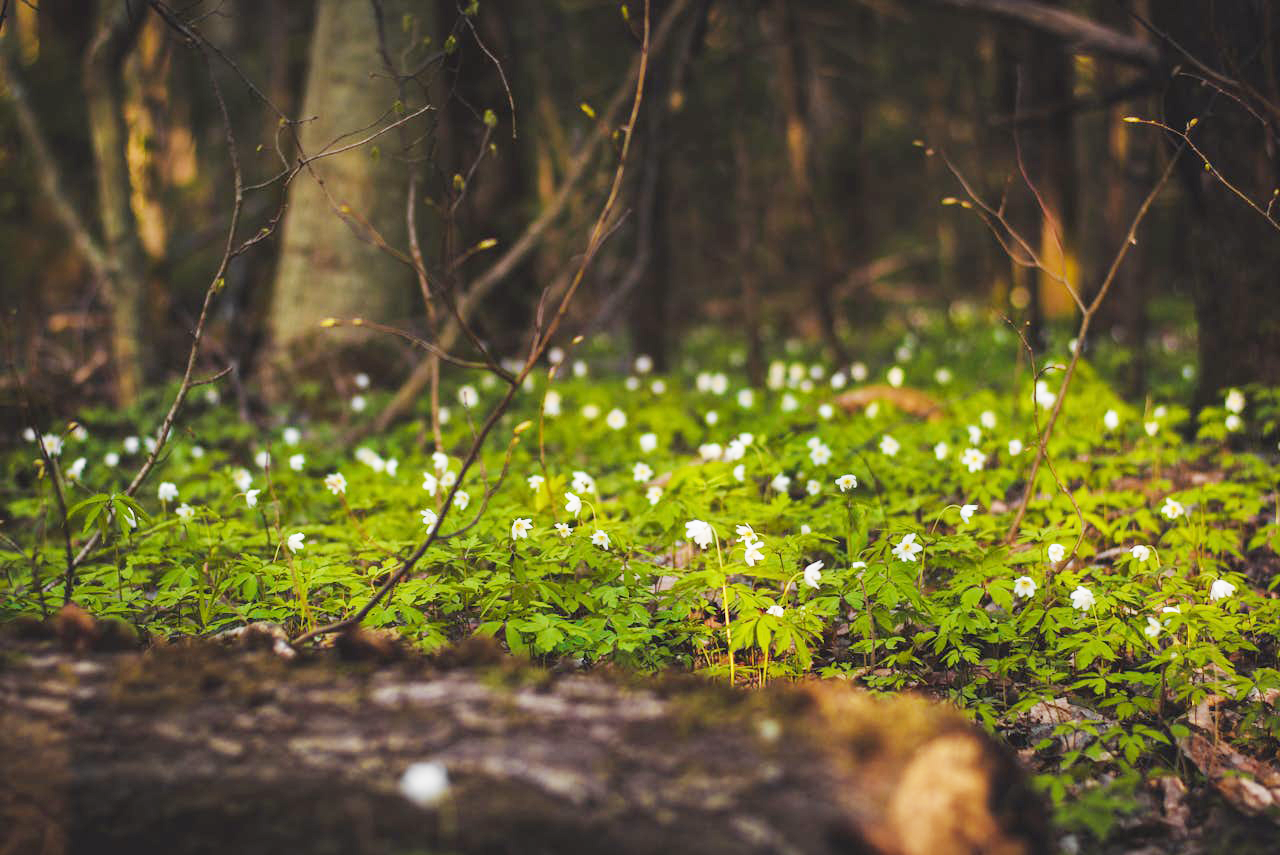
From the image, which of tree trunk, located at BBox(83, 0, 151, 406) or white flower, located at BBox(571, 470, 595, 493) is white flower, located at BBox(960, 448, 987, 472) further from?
tree trunk, located at BBox(83, 0, 151, 406)

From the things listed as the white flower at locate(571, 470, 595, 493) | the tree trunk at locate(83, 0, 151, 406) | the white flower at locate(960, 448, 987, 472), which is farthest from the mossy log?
the tree trunk at locate(83, 0, 151, 406)

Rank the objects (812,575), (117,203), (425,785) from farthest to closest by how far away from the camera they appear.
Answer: (117,203) < (812,575) < (425,785)

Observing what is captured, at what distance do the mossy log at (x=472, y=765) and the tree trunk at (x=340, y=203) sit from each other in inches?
201

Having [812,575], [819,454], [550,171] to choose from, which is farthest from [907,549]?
[550,171]

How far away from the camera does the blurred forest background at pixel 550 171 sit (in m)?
4.52

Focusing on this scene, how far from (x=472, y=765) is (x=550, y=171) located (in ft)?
47.7

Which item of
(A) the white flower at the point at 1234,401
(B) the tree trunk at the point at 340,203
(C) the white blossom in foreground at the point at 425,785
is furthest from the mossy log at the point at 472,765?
(B) the tree trunk at the point at 340,203

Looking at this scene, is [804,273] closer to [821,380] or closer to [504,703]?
[821,380]

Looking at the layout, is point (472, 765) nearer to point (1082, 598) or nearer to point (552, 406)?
point (1082, 598)

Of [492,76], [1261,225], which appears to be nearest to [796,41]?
[492,76]

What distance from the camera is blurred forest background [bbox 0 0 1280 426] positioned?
4523mm

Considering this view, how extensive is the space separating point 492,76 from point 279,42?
4.43 meters

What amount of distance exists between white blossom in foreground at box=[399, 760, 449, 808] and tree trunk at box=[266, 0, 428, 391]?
5.51 m

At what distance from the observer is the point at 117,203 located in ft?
21.9
